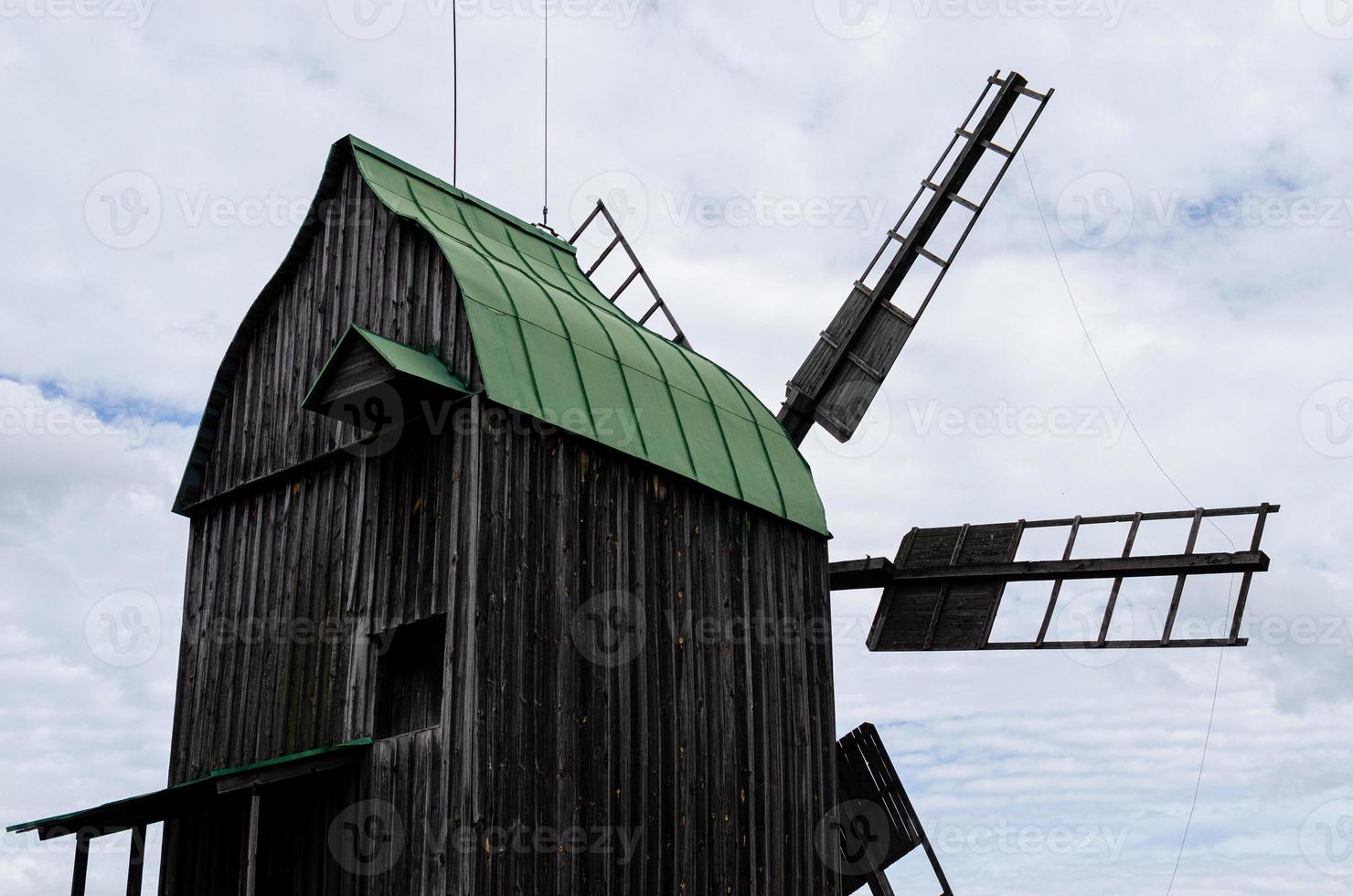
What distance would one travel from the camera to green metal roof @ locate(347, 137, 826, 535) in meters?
12.4

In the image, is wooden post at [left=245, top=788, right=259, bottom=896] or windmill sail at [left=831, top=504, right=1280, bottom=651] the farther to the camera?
windmill sail at [left=831, top=504, right=1280, bottom=651]

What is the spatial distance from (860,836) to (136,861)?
7.70 m

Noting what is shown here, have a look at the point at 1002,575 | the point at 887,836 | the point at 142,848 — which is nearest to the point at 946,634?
the point at 1002,575

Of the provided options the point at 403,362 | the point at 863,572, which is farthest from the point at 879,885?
the point at 403,362

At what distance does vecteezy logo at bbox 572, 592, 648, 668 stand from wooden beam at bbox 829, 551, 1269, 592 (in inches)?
204

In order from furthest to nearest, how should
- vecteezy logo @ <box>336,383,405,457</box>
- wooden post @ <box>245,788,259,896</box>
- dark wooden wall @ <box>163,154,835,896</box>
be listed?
vecteezy logo @ <box>336,383,405,457</box>, dark wooden wall @ <box>163,154,835,896</box>, wooden post @ <box>245,788,259,896</box>

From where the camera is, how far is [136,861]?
12.2m

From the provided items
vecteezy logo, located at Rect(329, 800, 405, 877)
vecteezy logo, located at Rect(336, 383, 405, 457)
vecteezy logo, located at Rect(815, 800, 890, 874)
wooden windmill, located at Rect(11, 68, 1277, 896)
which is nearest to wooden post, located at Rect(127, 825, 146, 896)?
wooden windmill, located at Rect(11, 68, 1277, 896)

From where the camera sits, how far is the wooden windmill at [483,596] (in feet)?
A: 37.2

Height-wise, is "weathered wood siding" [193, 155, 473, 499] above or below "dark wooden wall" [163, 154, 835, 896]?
above

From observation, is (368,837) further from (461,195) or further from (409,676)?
(461,195)

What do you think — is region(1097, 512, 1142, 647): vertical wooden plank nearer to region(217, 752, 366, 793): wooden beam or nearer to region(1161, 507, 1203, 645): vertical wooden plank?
region(1161, 507, 1203, 645): vertical wooden plank

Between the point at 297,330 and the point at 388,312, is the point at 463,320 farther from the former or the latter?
the point at 297,330

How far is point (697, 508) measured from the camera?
13812mm
